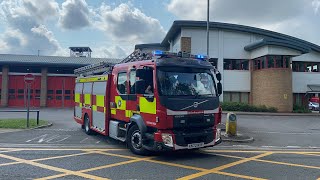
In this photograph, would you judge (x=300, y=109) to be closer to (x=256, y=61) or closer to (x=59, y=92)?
(x=256, y=61)

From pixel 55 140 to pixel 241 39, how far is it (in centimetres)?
2490

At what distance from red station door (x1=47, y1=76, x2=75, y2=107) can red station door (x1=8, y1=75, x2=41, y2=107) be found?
54.5 inches

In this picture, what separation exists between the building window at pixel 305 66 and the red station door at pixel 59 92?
84.8 feet

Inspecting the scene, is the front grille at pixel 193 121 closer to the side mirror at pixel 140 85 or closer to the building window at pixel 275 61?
the side mirror at pixel 140 85

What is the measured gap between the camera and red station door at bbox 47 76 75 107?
37.3m

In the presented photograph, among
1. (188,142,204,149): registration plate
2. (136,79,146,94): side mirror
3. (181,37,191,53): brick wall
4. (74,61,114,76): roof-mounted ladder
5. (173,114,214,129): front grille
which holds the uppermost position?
(181,37,191,53): brick wall

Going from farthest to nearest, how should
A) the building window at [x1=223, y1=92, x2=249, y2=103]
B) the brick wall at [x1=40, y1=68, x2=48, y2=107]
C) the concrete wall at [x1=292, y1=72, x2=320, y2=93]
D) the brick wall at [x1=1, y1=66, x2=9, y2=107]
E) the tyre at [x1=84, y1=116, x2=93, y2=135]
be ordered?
the brick wall at [x1=40, y1=68, x2=48, y2=107] → the brick wall at [x1=1, y1=66, x2=9, y2=107] → the concrete wall at [x1=292, y1=72, x2=320, y2=93] → the building window at [x1=223, y1=92, x2=249, y2=103] → the tyre at [x1=84, y1=116, x2=93, y2=135]

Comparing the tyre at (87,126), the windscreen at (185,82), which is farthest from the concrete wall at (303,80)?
the windscreen at (185,82)

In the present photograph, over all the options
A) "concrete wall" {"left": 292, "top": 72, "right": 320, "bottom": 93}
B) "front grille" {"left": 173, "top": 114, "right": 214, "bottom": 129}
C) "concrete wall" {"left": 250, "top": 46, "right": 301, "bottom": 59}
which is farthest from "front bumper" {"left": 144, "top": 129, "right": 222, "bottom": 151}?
"concrete wall" {"left": 292, "top": 72, "right": 320, "bottom": 93}

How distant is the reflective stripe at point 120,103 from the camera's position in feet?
30.8

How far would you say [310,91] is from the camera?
3178cm

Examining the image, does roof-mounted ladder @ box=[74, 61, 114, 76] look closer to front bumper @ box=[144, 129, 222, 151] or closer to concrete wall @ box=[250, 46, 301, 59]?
front bumper @ box=[144, 129, 222, 151]

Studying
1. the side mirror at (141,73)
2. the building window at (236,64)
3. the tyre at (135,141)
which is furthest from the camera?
the building window at (236,64)

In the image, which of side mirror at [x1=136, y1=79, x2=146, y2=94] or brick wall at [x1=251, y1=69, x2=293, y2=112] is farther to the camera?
brick wall at [x1=251, y1=69, x2=293, y2=112]
